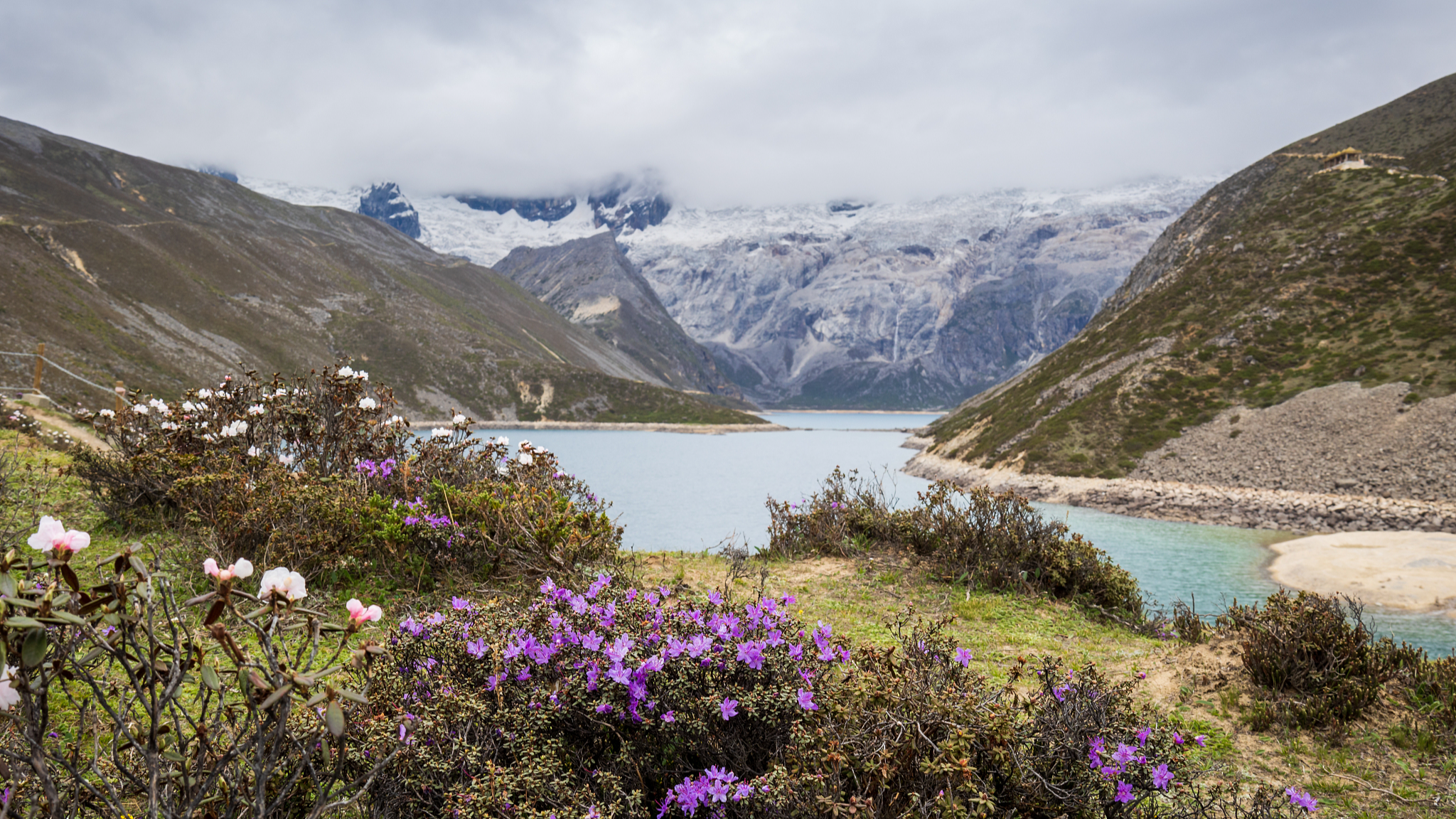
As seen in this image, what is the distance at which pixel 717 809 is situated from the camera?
3.22 metres

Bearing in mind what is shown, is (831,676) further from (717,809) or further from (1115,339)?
(1115,339)

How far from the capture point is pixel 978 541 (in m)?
11.1

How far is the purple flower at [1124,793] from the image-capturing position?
337 cm

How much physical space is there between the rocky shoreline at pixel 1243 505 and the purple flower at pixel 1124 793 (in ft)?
83.2

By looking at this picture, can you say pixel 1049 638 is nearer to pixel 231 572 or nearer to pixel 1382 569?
pixel 231 572

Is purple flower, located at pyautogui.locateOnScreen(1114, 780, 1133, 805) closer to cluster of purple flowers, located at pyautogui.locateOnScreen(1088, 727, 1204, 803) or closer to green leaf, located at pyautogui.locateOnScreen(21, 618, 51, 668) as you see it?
cluster of purple flowers, located at pyautogui.locateOnScreen(1088, 727, 1204, 803)

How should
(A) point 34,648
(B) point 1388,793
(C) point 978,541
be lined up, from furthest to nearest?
1. (C) point 978,541
2. (B) point 1388,793
3. (A) point 34,648

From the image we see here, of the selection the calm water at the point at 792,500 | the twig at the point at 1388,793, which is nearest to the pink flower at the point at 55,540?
the twig at the point at 1388,793

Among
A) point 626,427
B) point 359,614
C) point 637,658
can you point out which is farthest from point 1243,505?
point 626,427

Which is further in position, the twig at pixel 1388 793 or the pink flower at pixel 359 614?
the twig at pixel 1388 793

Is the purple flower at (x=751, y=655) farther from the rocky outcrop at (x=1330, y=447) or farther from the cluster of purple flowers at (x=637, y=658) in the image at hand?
the rocky outcrop at (x=1330, y=447)

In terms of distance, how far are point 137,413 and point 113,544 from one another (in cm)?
325

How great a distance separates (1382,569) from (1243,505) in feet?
57.1


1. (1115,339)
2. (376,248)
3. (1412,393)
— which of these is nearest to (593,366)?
(376,248)
